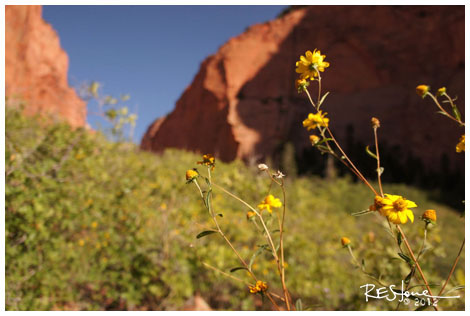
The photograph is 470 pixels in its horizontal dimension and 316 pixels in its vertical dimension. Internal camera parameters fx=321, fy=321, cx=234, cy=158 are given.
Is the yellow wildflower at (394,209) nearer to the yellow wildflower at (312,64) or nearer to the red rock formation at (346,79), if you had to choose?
the yellow wildflower at (312,64)

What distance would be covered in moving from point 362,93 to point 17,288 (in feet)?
52.2

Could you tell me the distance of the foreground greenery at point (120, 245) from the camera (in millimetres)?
1632

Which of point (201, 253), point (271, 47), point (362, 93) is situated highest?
point (271, 47)

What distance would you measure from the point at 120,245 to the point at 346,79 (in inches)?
603

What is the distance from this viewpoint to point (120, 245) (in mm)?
2049

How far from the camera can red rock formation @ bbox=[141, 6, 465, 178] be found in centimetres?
1412

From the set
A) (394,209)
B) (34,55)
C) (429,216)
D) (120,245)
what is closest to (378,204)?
(394,209)

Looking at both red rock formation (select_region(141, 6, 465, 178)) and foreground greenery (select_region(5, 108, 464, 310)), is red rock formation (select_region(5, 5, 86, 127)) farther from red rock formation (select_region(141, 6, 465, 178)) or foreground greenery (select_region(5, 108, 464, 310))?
foreground greenery (select_region(5, 108, 464, 310))

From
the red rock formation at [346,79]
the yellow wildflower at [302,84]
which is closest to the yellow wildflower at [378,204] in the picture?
the yellow wildflower at [302,84]

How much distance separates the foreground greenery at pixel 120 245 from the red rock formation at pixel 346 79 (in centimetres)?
1069

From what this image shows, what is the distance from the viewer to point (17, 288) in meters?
1.50

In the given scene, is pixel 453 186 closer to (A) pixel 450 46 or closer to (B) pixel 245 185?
(A) pixel 450 46

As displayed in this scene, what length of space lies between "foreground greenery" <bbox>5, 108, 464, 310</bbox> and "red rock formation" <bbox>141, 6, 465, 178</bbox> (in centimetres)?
1069

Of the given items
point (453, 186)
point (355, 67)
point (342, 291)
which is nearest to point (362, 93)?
point (355, 67)
